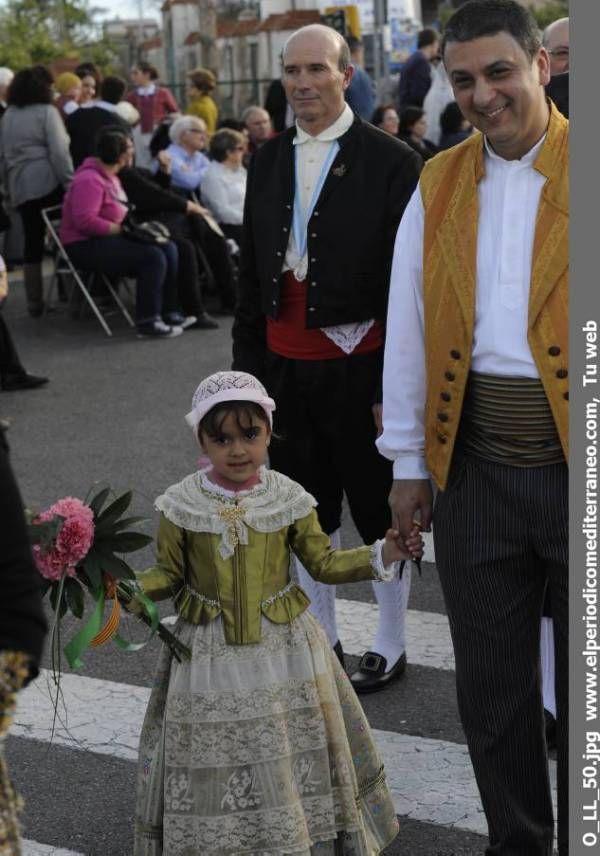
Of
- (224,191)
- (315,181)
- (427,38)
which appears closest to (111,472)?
(315,181)

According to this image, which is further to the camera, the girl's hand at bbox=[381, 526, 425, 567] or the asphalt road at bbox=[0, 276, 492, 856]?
the asphalt road at bbox=[0, 276, 492, 856]

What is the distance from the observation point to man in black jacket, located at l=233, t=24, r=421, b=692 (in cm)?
483

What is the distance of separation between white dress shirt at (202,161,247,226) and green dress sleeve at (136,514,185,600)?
32.1ft

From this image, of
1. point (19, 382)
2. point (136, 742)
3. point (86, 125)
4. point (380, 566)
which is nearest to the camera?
point (380, 566)

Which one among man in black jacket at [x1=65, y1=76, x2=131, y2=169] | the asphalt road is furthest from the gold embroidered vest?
man in black jacket at [x1=65, y1=76, x2=131, y2=169]

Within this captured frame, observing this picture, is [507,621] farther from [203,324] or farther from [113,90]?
[113,90]

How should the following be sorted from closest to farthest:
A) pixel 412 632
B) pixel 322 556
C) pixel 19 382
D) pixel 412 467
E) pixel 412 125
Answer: pixel 412 467
pixel 322 556
pixel 412 632
pixel 19 382
pixel 412 125

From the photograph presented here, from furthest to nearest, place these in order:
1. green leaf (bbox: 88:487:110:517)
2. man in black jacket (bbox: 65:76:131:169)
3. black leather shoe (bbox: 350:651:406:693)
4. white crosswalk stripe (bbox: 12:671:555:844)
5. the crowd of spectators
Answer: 1. man in black jacket (bbox: 65:76:131:169)
2. the crowd of spectators
3. black leather shoe (bbox: 350:651:406:693)
4. white crosswalk stripe (bbox: 12:671:555:844)
5. green leaf (bbox: 88:487:110:517)

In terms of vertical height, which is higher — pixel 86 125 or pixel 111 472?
pixel 86 125

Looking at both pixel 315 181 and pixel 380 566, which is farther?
pixel 315 181

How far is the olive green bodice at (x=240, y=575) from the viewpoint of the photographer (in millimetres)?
3852

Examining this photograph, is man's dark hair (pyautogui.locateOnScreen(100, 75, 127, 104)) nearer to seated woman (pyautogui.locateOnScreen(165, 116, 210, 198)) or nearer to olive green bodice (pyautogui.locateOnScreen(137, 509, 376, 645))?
seated woman (pyautogui.locateOnScreen(165, 116, 210, 198))

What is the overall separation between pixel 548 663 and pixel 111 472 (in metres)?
3.96

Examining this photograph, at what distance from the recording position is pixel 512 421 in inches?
134
